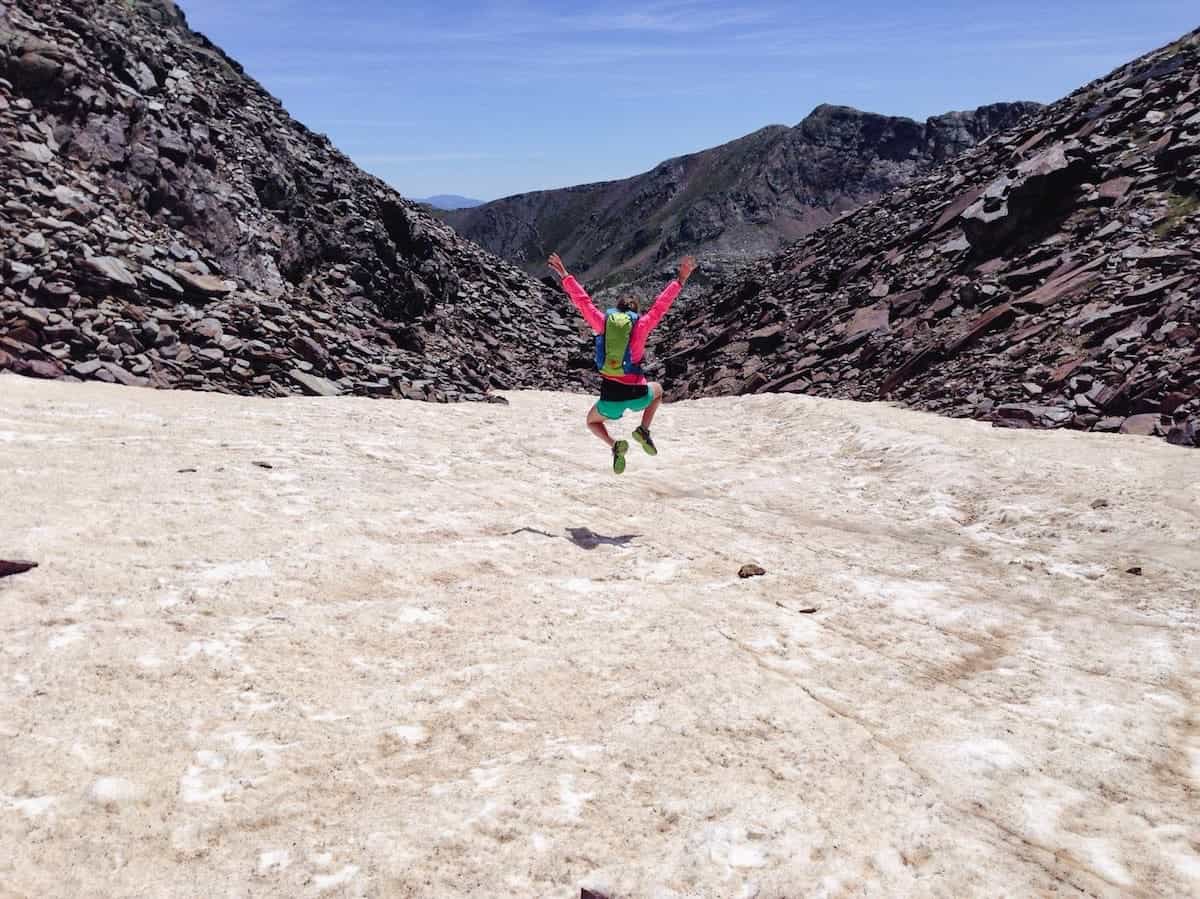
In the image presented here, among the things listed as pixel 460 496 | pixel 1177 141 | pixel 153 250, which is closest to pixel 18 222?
pixel 153 250

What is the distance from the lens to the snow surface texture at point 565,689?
12.0 feet

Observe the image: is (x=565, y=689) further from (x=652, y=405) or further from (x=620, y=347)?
(x=652, y=405)

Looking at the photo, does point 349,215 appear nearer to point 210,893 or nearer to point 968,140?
point 210,893

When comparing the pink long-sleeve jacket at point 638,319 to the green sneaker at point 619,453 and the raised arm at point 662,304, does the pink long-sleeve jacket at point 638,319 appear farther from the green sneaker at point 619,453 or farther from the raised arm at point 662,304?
the green sneaker at point 619,453

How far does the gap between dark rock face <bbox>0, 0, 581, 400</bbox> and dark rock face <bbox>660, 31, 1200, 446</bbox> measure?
10.9 m

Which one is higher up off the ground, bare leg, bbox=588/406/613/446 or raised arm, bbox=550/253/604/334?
raised arm, bbox=550/253/604/334

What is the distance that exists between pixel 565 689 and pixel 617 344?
5.24 meters

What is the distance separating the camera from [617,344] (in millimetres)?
9766

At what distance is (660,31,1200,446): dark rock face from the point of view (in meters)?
17.5

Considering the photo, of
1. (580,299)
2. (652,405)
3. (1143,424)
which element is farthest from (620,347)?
(1143,424)

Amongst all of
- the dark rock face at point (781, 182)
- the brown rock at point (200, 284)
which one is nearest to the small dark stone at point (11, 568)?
the brown rock at point (200, 284)

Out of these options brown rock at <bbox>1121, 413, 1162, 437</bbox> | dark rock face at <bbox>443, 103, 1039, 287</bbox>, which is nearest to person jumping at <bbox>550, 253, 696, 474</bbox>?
brown rock at <bbox>1121, 413, 1162, 437</bbox>

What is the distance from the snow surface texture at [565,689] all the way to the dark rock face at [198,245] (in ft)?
26.1

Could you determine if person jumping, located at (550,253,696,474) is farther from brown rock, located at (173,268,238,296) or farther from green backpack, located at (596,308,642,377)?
brown rock, located at (173,268,238,296)
